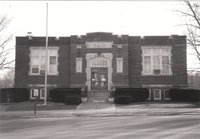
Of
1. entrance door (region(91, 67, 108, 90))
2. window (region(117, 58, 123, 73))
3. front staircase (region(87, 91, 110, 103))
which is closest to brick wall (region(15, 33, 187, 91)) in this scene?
window (region(117, 58, 123, 73))

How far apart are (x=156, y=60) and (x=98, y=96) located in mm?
7895

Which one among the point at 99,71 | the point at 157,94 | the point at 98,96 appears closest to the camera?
the point at 98,96

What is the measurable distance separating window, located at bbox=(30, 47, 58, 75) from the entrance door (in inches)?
175

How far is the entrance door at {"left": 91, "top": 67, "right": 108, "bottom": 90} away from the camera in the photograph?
3709 centimetres

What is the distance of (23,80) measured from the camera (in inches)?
1500

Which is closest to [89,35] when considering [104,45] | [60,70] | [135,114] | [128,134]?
[104,45]

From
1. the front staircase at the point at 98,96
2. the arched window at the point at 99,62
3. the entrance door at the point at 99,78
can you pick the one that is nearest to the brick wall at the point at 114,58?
the arched window at the point at 99,62

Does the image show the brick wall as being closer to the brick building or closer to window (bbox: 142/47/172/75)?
the brick building

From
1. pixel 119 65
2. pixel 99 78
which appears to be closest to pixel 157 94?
pixel 119 65

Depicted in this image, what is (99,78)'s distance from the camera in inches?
1463

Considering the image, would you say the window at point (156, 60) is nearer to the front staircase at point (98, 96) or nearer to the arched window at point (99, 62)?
the arched window at point (99, 62)

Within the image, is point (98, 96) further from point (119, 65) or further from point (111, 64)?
point (119, 65)

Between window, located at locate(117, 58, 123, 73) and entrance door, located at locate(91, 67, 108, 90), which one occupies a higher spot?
window, located at locate(117, 58, 123, 73)

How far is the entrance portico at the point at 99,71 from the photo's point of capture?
36938 mm
